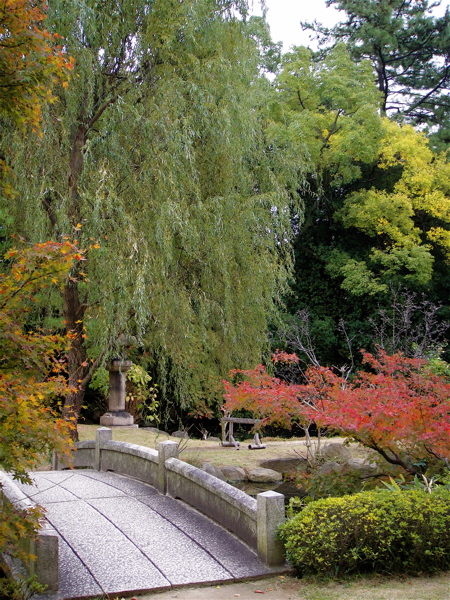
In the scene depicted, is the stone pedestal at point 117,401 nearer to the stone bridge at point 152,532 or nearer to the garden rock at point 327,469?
the garden rock at point 327,469

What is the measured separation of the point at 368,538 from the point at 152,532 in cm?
196

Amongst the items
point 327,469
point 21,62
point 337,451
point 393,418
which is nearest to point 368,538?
point 393,418

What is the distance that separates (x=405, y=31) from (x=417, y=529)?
2053cm

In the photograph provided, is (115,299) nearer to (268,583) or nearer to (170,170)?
(170,170)

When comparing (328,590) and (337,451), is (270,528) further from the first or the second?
(337,451)

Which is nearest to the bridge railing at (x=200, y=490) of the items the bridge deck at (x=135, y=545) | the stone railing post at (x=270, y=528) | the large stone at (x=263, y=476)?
the stone railing post at (x=270, y=528)

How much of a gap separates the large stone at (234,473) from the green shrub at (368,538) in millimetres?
5200

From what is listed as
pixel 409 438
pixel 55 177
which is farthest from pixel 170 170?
pixel 409 438

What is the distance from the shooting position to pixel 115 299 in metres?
8.07

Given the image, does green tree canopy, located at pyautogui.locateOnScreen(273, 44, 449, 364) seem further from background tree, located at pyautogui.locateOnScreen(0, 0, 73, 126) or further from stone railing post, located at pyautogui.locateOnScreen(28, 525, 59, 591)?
stone railing post, located at pyautogui.locateOnScreen(28, 525, 59, 591)

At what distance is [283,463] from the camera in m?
11.0

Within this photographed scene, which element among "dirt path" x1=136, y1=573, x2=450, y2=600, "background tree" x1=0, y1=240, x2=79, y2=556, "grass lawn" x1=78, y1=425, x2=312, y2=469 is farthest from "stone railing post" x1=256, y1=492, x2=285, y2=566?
"grass lawn" x1=78, y1=425, x2=312, y2=469

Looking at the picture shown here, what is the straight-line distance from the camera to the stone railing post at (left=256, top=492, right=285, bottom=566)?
4824 millimetres

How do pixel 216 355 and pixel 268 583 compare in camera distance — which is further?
pixel 216 355
